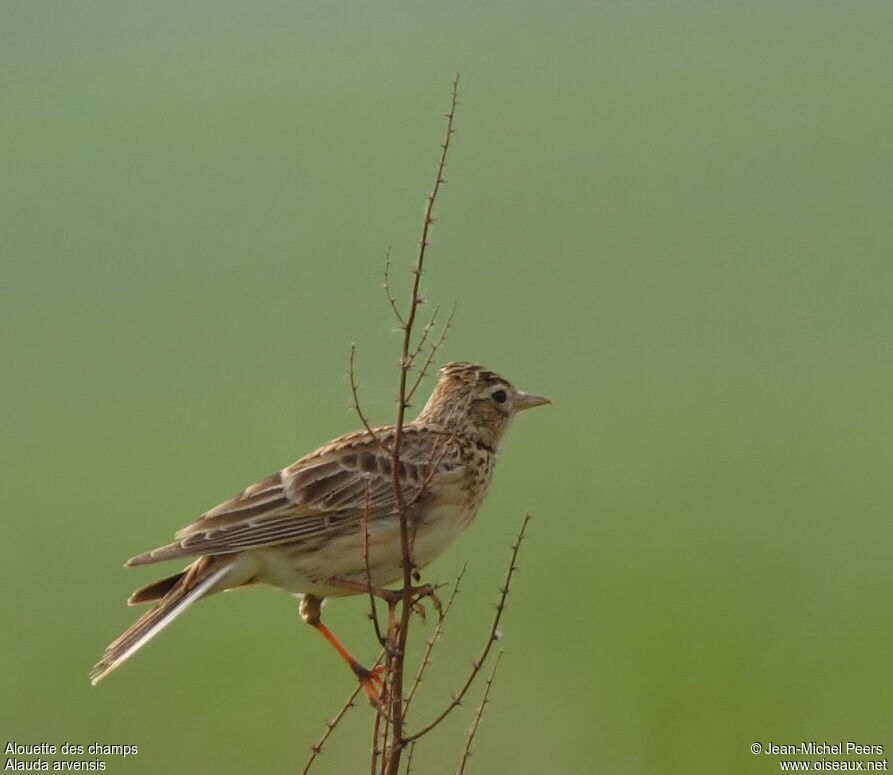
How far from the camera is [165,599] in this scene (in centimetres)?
717

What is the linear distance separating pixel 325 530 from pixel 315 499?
0.19m

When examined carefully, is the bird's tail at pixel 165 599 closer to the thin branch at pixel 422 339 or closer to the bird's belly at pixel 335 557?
the bird's belly at pixel 335 557

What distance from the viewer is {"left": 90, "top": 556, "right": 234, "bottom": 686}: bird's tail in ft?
22.0

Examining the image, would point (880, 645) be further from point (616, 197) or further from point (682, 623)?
point (616, 197)

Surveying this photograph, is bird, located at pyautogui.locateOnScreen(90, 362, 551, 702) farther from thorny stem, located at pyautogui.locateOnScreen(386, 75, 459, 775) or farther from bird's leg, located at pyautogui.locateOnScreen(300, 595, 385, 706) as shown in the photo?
thorny stem, located at pyautogui.locateOnScreen(386, 75, 459, 775)

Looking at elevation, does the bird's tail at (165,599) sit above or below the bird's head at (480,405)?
below

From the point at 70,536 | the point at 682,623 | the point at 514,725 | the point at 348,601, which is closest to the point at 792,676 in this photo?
the point at 682,623

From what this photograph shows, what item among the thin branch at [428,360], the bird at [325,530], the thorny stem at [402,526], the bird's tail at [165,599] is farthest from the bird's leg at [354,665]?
the thin branch at [428,360]

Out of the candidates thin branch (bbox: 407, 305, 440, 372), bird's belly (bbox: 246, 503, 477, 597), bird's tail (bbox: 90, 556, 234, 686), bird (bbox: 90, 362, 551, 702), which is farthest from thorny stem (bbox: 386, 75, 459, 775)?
bird's belly (bbox: 246, 503, 477, 597)

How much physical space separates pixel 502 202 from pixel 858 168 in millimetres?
7044

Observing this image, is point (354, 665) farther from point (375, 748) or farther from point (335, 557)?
point (375, 748)

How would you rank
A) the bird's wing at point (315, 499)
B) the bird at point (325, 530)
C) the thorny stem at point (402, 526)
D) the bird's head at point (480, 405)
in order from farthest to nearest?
the bird's head at point (480, 405), the bird's wing at point (315, 499), the bird at point (325, 530), the thorny stem at point (402, 526)

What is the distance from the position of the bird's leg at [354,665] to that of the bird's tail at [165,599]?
1.80 ft

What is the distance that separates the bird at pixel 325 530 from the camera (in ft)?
23.5
